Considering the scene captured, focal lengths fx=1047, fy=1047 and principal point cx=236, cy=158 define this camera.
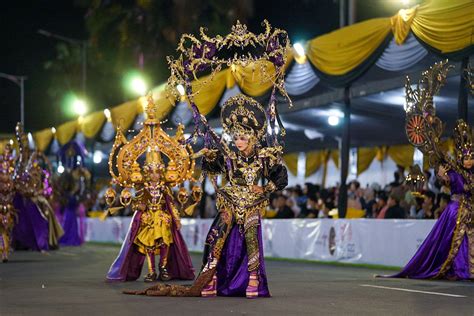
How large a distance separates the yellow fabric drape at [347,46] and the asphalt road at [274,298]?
14.6 feet

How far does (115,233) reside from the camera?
34.3 metres

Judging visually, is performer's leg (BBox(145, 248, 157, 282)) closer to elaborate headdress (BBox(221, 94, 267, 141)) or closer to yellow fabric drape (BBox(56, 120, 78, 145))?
elaborate headdress (BBox(221, 94, 267, 141))

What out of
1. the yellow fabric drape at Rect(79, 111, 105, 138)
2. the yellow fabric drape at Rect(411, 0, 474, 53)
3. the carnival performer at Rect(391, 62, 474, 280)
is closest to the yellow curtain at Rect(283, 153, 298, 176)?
the yellow fabric drape at Rect(79, 111, 105, 138)

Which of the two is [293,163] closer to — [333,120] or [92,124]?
[92,124]

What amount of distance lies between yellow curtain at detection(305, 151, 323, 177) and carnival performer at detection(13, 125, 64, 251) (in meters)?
10.6

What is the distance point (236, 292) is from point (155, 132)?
432cm

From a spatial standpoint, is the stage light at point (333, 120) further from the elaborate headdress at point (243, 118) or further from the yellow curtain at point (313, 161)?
the elaborate headdress at point (243, 118)

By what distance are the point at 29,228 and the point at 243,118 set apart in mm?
14600

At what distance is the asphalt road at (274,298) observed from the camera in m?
10.5

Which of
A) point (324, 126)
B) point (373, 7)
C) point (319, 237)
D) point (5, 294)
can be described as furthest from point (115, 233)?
point (5, 294)

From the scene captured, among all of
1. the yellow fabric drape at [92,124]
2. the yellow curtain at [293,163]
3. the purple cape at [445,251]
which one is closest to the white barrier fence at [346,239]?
the purple cape at [445,251]

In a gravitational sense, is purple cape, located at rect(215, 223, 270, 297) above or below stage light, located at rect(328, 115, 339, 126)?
below

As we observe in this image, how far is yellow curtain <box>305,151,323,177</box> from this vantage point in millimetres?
34781

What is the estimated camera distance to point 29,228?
84.6 feet
